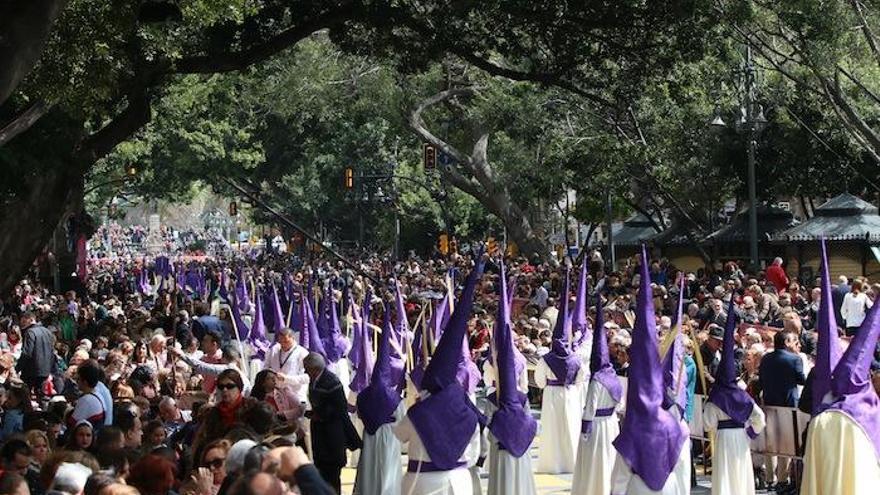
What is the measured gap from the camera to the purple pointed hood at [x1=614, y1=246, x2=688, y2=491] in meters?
13.4

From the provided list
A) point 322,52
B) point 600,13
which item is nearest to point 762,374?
point 600,13

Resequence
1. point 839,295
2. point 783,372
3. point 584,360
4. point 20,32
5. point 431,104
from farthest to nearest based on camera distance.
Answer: point 431,104 < point 839,295 < point 584,360 < point 783,372 < point 20,32

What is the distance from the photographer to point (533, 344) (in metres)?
22.6

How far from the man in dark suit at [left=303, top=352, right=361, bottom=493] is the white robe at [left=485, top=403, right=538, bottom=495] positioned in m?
1.21

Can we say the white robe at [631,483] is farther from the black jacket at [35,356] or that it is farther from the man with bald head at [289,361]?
the black jacket at [35,356]

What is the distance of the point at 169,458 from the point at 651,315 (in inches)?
199

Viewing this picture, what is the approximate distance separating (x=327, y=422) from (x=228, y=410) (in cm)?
213

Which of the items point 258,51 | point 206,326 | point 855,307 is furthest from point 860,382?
point 258,51

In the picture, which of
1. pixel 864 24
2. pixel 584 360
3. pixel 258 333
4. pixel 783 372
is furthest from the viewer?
pixel 864 24

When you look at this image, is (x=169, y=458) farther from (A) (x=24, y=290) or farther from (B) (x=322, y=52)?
(B) (x=322, y=52)

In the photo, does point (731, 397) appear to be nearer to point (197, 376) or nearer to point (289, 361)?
point (289, 361)

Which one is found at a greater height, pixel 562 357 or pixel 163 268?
pixel 163 268

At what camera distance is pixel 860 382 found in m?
12.9

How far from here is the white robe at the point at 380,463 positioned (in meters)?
15.6
